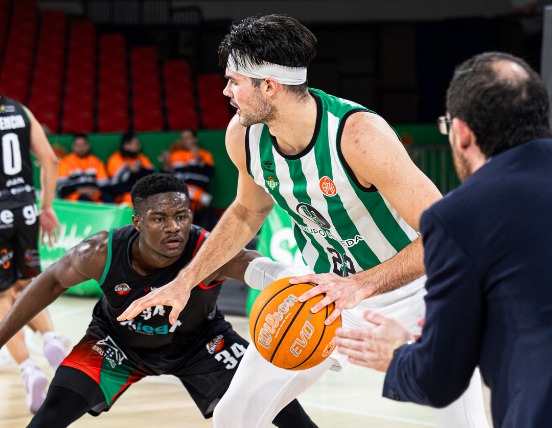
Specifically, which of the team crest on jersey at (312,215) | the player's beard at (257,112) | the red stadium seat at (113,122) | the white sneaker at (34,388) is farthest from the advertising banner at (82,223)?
the player's beard at (257,112)

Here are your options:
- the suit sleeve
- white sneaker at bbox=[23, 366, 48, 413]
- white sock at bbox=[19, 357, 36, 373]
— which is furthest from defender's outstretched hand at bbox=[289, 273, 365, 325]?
white sock at bbox=[19, 357, 36, 373]

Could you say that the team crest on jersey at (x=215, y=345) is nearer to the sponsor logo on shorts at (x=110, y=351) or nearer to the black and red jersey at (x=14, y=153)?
the sponsor logo on shorts at (x=110, y=351)

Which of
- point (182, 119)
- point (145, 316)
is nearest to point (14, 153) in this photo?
point (145, 316)

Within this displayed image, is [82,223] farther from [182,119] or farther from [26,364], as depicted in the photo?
[182,119]

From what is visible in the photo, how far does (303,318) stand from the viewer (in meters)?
3.23

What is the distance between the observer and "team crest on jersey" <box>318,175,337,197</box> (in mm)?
3537

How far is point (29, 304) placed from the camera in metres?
4.09

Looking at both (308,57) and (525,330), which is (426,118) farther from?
(525,330)

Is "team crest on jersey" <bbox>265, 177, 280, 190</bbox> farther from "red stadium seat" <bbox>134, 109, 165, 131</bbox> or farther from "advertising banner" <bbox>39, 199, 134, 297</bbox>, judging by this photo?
"red stadium seat" <bbox>134, 109, 165, 131</bbox>

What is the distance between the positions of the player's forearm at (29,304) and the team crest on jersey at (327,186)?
1.32 metres

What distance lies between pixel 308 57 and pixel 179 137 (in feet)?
32.0

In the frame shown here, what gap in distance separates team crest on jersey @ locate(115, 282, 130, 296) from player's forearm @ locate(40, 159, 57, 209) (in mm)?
2525

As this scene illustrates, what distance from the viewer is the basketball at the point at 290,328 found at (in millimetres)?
3232

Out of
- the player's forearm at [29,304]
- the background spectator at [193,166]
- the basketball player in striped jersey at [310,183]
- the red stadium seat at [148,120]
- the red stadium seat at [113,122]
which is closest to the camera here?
the basketball player in striped jersey at [310,183]
